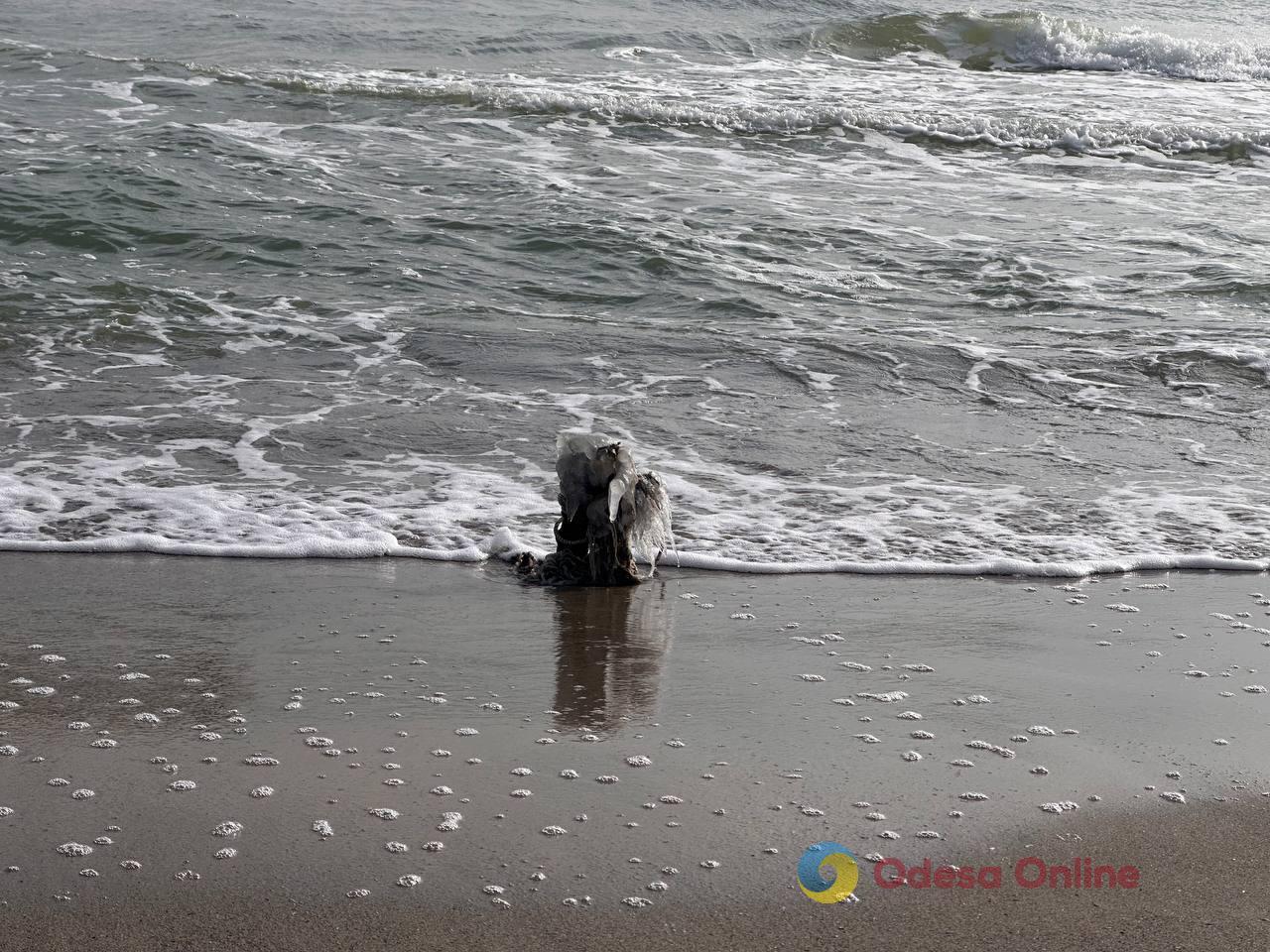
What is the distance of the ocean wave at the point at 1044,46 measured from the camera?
21.0m

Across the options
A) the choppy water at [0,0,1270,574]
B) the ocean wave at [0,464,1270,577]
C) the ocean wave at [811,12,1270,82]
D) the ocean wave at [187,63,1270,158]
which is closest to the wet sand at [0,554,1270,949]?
the ocean wave at [0,464,1270,577]

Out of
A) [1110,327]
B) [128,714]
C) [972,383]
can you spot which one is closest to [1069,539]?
[972,383]

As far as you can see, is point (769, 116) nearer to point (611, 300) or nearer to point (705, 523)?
point (611, 300)

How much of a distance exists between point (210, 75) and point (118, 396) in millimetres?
10913

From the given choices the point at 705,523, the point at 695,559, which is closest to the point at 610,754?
the point at 695,559

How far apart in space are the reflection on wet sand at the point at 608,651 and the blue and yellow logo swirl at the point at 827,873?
0.78m

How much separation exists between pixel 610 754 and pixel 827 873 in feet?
2.32

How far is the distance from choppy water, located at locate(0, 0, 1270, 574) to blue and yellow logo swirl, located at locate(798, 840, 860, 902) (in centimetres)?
195

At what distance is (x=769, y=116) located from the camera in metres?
15.9

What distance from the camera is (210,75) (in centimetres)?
1591

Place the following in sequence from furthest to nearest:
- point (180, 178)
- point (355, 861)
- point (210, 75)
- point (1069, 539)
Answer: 1. point (210, 75)
2. point (180, 178)
3. point (1069, 539)
4. point (355, 861)

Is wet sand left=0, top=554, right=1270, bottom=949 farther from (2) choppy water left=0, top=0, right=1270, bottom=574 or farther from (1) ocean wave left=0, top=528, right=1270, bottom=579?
(2) choppy water left=0, top=0, right=1270, bottom=574

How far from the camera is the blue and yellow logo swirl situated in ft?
8.52

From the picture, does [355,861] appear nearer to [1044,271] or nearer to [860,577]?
[860,577]
